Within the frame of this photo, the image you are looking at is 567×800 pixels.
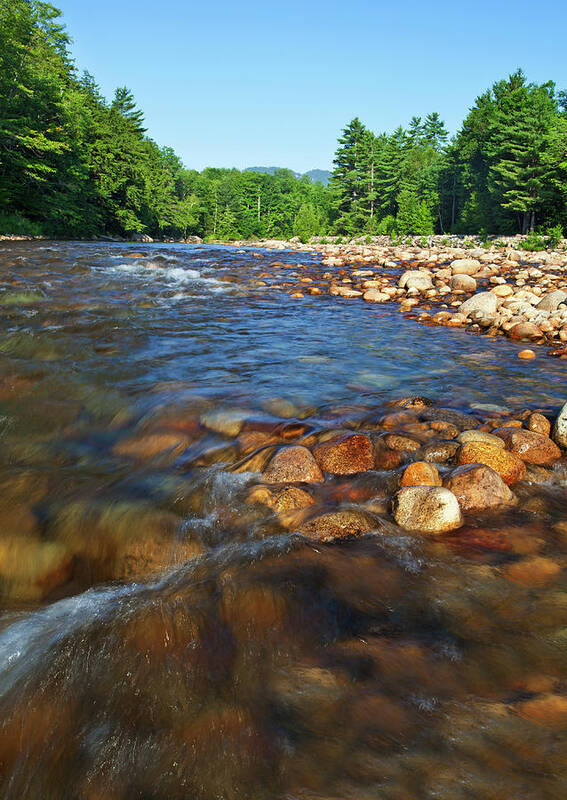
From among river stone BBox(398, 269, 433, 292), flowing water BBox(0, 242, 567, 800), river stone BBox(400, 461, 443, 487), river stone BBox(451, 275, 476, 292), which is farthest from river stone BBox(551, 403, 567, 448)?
river stone BBox(451, 275, 476, 292)

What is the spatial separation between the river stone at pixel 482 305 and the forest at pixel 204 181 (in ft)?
79.0

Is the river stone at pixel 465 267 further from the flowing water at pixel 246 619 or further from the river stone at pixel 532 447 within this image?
the river stone at pixel 532 447

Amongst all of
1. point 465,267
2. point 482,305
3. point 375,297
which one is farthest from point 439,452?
point 465,267

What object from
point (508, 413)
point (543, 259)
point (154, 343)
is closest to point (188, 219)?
point (543, 259)

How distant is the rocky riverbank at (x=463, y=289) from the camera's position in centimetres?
802

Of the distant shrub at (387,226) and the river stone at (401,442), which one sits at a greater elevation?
the distant shrub at (387,226)

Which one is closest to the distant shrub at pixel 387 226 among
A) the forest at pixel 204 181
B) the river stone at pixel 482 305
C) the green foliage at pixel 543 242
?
the forest at pixel 204 181

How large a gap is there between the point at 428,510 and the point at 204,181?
83081mm

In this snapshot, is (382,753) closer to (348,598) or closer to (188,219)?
(348,598)

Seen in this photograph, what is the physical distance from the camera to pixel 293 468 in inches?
128

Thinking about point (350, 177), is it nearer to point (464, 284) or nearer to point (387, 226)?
point (387, 226)

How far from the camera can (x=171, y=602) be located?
86.7 inches

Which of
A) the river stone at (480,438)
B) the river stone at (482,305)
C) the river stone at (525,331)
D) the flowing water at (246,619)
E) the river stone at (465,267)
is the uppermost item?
the river stone at (465,267)

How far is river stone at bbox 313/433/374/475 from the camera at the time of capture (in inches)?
132
